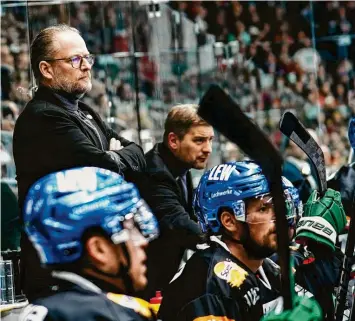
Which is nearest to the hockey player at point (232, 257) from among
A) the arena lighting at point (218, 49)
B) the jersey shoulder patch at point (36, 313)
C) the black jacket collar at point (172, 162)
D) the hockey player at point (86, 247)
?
the hockey player at point (86, 247)

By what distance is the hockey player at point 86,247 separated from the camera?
255 centimetres

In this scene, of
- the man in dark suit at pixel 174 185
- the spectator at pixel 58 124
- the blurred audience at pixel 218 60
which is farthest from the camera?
the blurred audience at pixel 218 60

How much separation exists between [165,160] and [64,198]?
7.28 feet

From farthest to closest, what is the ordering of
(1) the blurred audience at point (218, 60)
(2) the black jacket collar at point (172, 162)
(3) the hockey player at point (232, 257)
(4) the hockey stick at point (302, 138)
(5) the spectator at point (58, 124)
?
(1) the blurred audience at point (218, 60) → (2) the black jacket collar at point (172, 162) → (5) the spectator at point (58, 124) → (4) the hockey stick at point (302, 138) → (3) the hockey player at point (232, 257)

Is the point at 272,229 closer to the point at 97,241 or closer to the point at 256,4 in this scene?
the point at 97,241

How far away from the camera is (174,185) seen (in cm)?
468

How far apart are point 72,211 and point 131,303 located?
0.27m

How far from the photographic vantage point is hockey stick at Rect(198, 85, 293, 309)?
2.66m

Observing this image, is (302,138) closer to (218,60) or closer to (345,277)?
(345,277)

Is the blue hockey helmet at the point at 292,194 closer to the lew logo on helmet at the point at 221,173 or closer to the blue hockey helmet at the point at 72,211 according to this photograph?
the lew logo on helmet at the point at 221,173

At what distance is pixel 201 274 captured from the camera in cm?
326

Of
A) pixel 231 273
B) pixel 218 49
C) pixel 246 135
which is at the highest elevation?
pixel 218 49

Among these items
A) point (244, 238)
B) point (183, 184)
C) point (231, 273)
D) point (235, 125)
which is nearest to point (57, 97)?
point (244, 238)

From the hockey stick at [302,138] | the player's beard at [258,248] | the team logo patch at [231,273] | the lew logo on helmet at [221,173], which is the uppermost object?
the hockey stick at [302,138]
